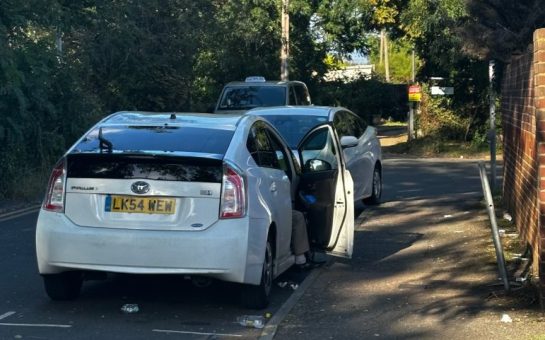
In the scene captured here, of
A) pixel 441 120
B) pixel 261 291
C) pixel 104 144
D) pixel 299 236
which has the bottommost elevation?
pixel 441 120

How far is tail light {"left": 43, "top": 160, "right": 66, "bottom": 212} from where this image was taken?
751 cm

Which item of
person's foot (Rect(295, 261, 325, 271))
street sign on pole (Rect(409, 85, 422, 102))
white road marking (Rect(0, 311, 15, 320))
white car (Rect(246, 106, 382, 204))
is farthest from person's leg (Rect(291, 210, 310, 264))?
street sign on pole (Rect(409, 85, 422, 102))

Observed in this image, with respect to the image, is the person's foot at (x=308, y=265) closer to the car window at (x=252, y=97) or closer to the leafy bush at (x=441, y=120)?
the car window at (x=252, y=97)

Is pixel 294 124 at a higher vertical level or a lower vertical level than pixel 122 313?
higher

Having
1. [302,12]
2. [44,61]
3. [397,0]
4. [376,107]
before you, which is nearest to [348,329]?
[44,61]

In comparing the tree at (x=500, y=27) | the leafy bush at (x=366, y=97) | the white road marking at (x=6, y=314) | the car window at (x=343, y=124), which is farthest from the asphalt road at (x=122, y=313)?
the leafy bush at (x=366, y=97)

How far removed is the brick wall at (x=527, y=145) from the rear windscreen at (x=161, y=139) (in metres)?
2.54

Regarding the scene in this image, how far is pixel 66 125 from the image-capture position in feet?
61.1

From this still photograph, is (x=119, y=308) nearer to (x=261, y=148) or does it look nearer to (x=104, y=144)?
(x=104, y=144)

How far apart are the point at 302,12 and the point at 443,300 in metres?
31.6

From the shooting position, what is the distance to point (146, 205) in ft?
24.1

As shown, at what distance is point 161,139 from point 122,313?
1.45 metres

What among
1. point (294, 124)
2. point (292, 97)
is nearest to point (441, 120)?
point (292, 97)

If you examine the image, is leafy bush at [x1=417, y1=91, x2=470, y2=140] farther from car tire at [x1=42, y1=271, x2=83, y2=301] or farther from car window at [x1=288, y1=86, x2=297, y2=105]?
car tire at [x1=42, y1=271, x2=83, y2=301]
